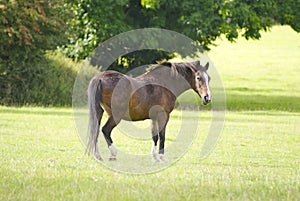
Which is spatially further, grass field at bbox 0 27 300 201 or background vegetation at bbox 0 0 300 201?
background vegetation at bbox 0 0 300 201

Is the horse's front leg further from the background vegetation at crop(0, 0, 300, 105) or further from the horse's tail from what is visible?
the background vegetation at crop(0, 0, 300, 105)

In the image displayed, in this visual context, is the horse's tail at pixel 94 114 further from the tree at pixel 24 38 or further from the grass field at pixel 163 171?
the tree at pixel 24 38

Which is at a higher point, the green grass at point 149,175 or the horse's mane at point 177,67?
the horse's mane at point 177,67

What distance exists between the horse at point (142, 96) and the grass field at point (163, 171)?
53cm

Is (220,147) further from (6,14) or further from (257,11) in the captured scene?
(257,11)

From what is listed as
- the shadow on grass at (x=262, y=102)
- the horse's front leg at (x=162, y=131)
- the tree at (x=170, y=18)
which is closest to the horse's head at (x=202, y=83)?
the horse's front leg at (x=162, y=131)

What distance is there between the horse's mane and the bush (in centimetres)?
1532

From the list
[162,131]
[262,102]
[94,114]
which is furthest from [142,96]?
[262,102]

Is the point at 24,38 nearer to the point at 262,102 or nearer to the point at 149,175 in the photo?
the point at 262,102

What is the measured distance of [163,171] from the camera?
12.1m

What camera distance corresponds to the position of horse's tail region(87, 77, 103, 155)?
1291cm

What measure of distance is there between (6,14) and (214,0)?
8874 mm

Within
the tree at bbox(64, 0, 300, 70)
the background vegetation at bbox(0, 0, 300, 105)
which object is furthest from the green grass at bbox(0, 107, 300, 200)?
the tree at bbox(64, 0, 300, 70)

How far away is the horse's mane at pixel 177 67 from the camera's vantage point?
45.1 feet
